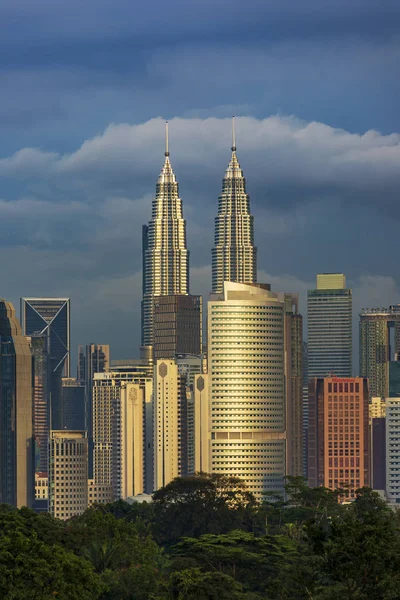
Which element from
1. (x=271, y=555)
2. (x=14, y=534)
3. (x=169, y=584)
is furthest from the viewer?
(x=271, y=555)

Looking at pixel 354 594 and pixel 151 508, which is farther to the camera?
pixel 151 508

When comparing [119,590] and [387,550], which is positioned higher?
[387,550]

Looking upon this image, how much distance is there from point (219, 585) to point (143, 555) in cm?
1149

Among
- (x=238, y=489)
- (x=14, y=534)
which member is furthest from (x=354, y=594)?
(x=238, y=489)

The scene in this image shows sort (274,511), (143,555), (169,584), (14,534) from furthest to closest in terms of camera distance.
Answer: (274,511) → (143,555) → (169,584) → (14,534)

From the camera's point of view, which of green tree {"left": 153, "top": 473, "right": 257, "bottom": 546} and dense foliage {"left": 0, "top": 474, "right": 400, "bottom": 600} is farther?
green tree {"left": 153, "top": 473, "right": 257, "bottom": 546}

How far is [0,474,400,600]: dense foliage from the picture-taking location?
155ft

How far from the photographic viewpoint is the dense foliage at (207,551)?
47.1m

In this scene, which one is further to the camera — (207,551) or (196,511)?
(196,511)

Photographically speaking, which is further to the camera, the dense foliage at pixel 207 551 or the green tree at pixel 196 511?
the green tree at pixel 196 511

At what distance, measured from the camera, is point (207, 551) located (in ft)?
262

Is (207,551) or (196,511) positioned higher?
(207,551)

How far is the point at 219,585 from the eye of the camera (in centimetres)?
6241

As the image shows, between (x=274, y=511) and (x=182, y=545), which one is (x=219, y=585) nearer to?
(x=182, y=545)
